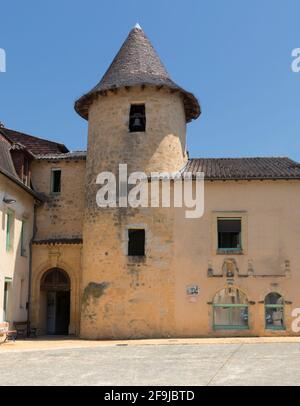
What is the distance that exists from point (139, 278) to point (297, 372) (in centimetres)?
1152

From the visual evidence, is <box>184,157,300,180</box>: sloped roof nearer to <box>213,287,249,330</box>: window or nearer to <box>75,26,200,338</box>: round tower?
<box>75,26,200,338</box>: round tower

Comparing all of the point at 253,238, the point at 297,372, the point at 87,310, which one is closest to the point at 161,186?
the point at 253,238

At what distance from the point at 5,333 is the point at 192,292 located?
720 cm

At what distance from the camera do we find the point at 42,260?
82.7 ft

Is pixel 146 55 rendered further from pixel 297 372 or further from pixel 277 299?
pixel 297 372

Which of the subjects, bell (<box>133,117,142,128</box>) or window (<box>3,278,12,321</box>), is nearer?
window (<box>3,278,12,321</box>)

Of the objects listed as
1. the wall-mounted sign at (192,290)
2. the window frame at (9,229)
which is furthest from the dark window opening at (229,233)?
the window frame at (9,229)

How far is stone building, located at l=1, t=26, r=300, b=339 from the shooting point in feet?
74.5

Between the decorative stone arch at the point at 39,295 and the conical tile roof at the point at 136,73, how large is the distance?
6891mm

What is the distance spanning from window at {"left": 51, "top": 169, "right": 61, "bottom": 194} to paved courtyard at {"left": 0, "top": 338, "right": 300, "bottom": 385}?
7.65m

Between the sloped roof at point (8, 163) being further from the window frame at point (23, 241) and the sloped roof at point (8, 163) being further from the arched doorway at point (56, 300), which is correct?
the arched doorway at point (56, 300)

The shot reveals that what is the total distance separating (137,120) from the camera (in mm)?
24500

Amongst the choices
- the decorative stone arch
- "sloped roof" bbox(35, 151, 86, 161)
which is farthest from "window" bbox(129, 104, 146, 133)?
the decorative stone arch
